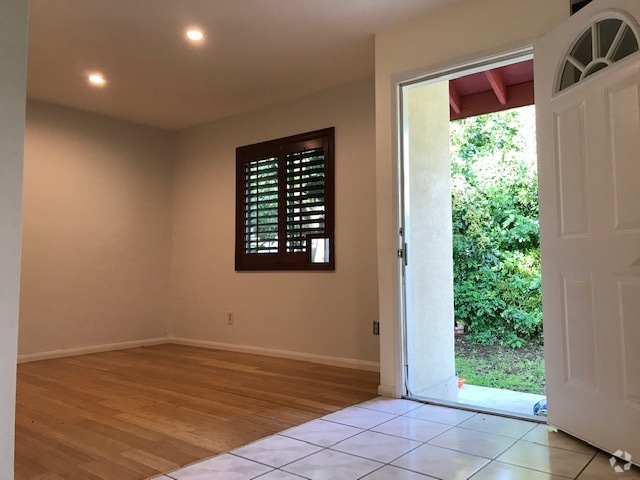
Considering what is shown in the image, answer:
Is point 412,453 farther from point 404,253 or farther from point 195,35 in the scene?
point 195,35

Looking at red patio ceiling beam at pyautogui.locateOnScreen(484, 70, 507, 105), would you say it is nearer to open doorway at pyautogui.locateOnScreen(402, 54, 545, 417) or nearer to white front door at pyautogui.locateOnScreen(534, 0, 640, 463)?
open doorway at pyautogui.locateOnScreen(402, 54, 545, 417)

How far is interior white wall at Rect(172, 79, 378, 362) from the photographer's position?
4.08 m

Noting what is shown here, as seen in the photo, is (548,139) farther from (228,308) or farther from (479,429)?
(228,308)

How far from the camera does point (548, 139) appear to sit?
7.99ft

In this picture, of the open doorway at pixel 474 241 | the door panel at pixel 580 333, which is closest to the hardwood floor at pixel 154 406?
the open doorway at pixel 474 241

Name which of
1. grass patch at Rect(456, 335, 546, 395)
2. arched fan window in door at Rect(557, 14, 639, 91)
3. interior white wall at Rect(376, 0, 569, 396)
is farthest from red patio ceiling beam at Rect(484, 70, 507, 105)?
grass patch at Rect(456, 335, 546, 395)

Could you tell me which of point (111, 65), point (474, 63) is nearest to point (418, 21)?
A: point (474, 63)

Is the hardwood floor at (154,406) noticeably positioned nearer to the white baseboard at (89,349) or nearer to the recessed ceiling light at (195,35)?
the white baseboard at (89,349)

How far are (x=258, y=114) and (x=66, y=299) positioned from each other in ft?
8.26

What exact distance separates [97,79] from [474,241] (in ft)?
16.1

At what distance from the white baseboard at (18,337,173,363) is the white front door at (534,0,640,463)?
412 cm

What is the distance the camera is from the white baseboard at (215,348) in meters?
4.05

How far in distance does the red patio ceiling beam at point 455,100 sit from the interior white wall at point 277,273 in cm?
89

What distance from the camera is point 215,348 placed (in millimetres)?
5074
